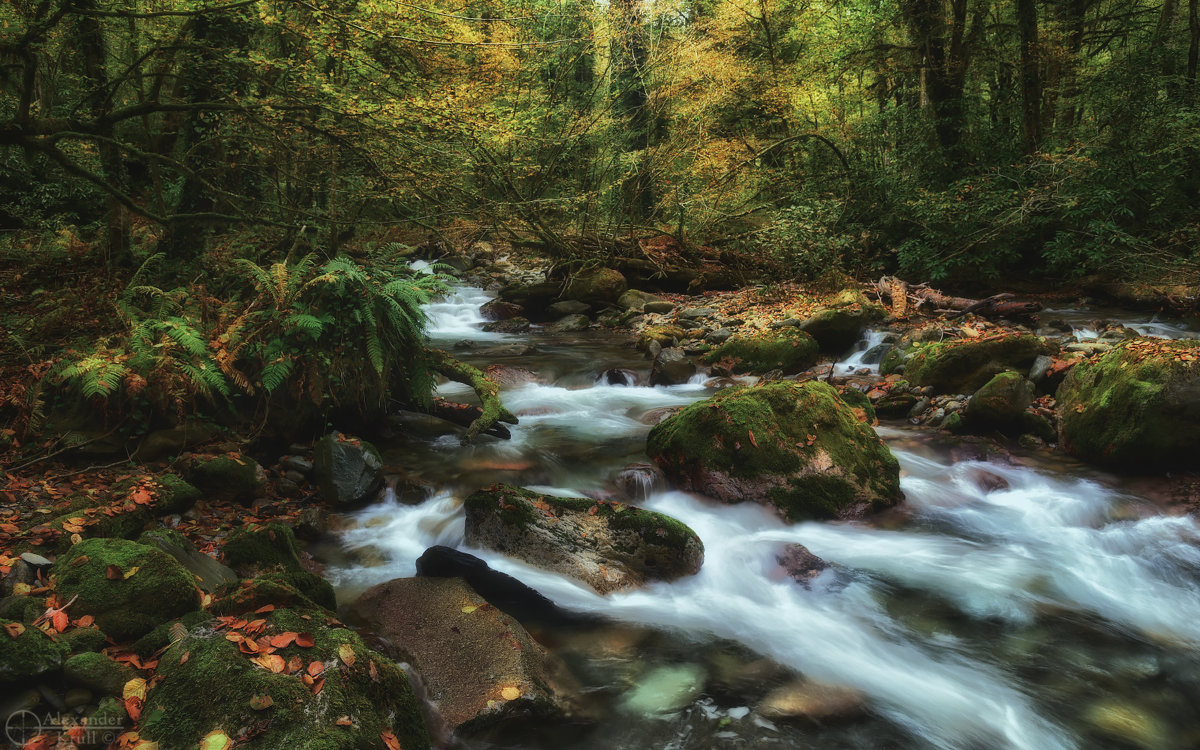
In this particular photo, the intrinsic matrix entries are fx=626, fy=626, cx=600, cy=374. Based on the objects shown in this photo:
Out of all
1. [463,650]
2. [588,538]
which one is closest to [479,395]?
[588,538]

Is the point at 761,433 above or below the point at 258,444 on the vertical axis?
below

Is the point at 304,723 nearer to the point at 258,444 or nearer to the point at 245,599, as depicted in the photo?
the point at 245,599

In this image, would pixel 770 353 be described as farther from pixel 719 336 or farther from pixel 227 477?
pixel 227 477

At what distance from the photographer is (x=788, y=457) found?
20.3 ft

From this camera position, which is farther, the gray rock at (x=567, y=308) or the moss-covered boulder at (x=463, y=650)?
the gray rock at (x=567, y=308)

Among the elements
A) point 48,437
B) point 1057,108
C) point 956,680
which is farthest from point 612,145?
point 956,680

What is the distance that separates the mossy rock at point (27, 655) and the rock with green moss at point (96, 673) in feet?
0.20

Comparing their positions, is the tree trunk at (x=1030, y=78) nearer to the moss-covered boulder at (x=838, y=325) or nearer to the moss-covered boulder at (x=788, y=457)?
the moss-covered boulder at (x=838, y=325)

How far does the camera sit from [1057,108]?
45.6 ft

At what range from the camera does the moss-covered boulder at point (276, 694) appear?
90.8 inches

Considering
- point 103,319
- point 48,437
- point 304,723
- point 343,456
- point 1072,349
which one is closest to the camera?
point 304,723

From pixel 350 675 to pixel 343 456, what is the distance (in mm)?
3717

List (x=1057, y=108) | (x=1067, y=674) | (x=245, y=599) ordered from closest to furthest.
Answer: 1. (x=245, y=599)
2. (x=1067, y=674)
3. (x=1057, y=108)

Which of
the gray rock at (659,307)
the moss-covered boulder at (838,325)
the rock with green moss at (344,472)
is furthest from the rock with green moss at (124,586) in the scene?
the gray rock at (659,307)
